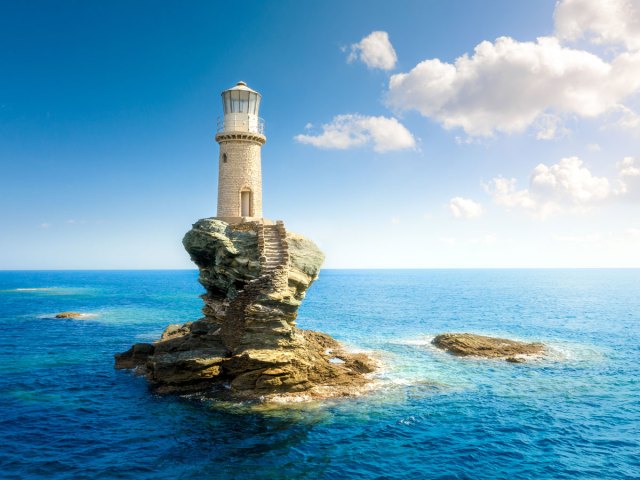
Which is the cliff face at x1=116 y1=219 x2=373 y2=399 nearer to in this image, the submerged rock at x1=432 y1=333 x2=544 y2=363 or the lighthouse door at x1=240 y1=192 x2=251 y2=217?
the lighthouse door at x1=240 y1=192 x2=251 y2=217

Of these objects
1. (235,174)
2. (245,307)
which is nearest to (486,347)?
(245,307)

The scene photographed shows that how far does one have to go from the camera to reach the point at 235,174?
34438 millimetres

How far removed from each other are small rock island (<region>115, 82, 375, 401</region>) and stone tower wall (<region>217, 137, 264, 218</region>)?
3.3 inches

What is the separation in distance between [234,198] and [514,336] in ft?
128

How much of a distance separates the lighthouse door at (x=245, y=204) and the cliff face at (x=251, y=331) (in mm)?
3215

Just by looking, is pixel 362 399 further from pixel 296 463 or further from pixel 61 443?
pixel 61 443

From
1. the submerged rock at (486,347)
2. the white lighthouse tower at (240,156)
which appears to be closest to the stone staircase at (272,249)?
the white lighthouse tower at (240,156)

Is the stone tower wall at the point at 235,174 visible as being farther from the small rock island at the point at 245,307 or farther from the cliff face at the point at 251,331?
the cliff face at the point at 251,331

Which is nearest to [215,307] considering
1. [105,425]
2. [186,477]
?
[105,425]

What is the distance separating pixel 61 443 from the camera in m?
21.2

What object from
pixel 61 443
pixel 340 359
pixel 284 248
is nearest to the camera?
pixel 61 443

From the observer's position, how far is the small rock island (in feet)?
93.1

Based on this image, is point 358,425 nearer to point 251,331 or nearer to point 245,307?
point 251,331

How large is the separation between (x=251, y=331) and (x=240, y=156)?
47.4ft
